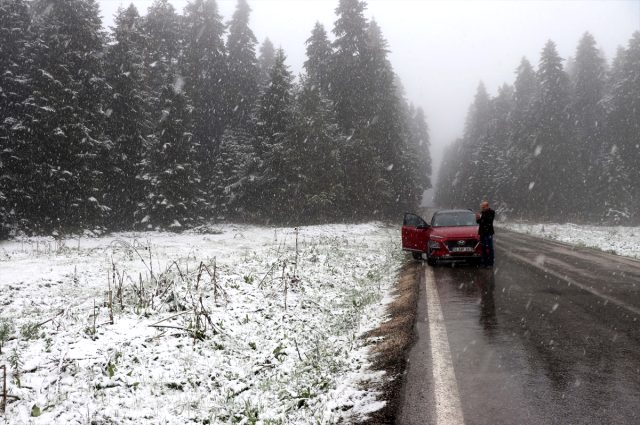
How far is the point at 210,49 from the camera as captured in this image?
124 feet

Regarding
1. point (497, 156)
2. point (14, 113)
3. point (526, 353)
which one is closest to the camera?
point (526, 353)

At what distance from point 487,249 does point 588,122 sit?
1604 inches

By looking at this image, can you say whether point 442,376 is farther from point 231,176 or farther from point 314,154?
point 231,176

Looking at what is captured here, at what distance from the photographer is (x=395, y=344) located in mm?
6207

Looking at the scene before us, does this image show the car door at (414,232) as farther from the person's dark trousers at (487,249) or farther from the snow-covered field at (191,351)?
the snow-covered field at (191,351)

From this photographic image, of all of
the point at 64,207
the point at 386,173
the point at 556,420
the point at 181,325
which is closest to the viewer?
the point at 556,420

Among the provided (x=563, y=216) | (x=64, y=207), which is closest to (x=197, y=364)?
(x=64, y=207)

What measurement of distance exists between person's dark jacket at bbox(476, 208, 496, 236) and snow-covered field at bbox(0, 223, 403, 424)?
165 inches

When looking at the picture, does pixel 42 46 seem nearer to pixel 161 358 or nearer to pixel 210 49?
pixel 210 49

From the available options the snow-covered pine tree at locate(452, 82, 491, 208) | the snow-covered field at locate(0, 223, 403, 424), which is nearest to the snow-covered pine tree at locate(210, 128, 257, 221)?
the snow-covered field at locate(0, 223, 403, 424)

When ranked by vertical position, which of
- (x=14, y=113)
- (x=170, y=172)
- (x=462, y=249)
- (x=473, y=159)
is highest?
(x=473, y=159)

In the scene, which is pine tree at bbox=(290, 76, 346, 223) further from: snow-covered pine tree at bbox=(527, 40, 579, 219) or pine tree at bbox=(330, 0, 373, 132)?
snow-covered pine tree at bbox=(527, 40, 579, 219)

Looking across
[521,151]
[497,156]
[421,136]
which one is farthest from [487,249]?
[421,136]

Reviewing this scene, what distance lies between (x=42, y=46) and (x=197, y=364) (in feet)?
79.8
